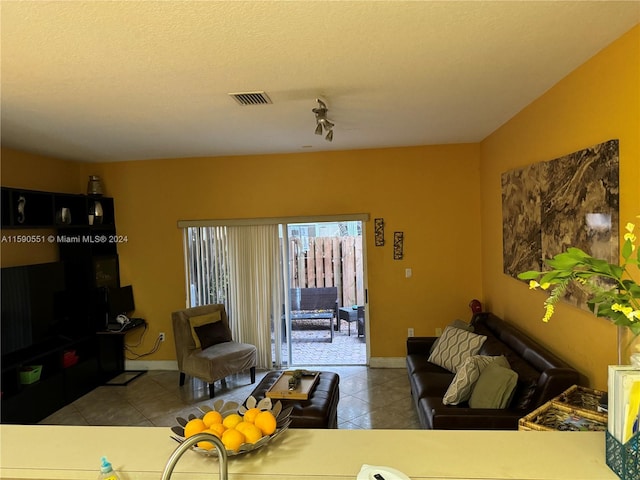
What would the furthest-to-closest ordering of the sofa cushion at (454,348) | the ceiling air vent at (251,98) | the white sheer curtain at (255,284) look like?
the white sheer curtain at (255,284), the sofa cushion at (454,348), the ceiling air vent at (251,98)

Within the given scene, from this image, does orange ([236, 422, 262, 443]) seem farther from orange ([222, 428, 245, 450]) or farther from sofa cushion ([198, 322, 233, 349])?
sofa cushion ([198, 322, 233, 349])

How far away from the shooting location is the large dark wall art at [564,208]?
2078 mm

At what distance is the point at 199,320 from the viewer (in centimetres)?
470

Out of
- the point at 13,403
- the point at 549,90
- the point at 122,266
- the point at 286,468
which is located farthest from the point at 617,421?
the point at 122,266

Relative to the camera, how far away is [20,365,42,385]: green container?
384cm

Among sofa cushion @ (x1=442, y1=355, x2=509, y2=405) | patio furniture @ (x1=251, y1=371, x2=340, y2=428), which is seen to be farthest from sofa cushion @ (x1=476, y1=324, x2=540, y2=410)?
patio furniture @ (x1=251, y1=371, x2=340, y2=428)

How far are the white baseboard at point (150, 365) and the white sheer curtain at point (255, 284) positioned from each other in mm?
930

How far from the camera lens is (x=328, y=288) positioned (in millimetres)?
6000

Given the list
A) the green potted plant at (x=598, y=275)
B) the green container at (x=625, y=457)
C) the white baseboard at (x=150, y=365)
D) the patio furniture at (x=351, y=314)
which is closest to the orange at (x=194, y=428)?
the green potted plant at (x=598, y=275)

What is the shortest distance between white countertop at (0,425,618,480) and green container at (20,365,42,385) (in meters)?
3.10

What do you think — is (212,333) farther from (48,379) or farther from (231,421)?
(231,421)

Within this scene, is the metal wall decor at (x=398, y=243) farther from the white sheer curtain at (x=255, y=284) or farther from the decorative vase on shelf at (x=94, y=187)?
the decorative vase on shelf at (x=94, y=187)

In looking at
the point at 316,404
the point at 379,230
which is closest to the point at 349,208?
the point at 379,230

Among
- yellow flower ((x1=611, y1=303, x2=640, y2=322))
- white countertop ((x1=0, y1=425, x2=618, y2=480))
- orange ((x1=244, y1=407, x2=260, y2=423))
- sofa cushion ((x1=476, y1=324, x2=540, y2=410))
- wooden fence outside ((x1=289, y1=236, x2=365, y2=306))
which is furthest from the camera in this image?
wooden fence outside ((x1=289, y1=236, x2=365, y2=306))
